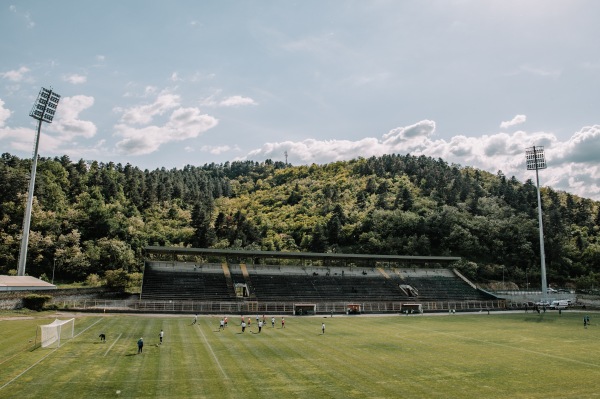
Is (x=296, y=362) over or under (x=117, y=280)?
under

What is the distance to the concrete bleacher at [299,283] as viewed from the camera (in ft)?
198

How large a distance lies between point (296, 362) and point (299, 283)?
41678 mm

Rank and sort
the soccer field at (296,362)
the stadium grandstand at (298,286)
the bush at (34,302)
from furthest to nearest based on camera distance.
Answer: the stadium grandstand at (298,286)
the bush at (34,302)
the soccer field at (296,362)

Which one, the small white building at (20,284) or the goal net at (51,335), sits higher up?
the small white building at (20,284)

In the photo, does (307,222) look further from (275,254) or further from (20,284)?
(20,284)

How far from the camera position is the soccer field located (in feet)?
67.4

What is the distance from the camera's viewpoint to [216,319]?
49.5 m

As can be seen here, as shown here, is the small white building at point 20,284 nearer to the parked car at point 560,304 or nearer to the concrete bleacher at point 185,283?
the concrete bleacher at point 185,283

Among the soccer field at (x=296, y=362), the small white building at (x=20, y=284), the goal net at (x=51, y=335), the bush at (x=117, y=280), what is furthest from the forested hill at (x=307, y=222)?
the goal net at (x=51, y=335)

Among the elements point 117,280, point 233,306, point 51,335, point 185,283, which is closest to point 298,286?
point 233,306

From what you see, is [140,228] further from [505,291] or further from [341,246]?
[505,291]

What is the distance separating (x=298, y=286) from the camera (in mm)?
67188

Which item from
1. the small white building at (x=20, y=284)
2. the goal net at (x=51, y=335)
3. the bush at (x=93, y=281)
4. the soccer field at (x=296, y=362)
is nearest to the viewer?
the soccer field at (x=296, y=362)

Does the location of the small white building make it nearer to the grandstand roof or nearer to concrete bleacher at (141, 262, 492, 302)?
concrete bleacher at (141, 262, 492, 302)
